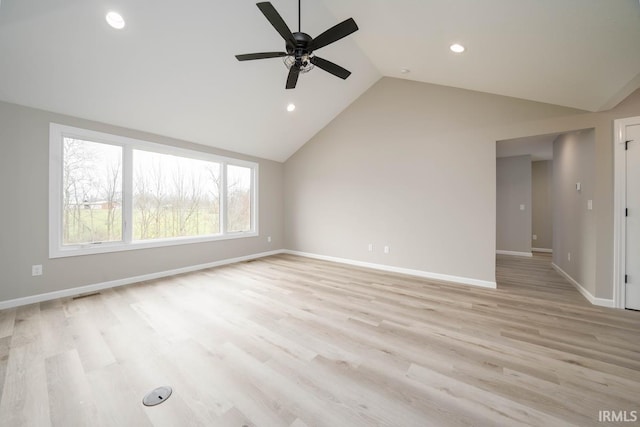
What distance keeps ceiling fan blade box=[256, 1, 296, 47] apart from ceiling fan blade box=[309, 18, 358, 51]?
20 cm

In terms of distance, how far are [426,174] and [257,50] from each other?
3.28 m

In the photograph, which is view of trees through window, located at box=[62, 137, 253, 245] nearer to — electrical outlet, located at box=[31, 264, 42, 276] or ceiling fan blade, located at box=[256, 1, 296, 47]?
electrical outlet, located at box=[31, 264, 42, 276]

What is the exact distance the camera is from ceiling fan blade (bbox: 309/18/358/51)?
75.6 inches

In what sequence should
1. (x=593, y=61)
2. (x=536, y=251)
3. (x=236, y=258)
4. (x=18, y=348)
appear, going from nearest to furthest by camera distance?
(x=18, y=348)
(x=593, y=61)
(x=236, y=258)
(x=536, y=251)

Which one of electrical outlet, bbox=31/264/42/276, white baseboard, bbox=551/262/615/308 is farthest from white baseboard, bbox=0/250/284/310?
white baseboard, bbox=551/262/615/308

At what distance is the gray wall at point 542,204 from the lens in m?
6.36

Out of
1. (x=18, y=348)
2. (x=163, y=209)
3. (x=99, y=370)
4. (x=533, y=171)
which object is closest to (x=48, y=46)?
(x=163, y=209)

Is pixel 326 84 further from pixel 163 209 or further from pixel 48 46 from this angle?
pixel 163 209

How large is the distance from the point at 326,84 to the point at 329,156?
61.7 inches

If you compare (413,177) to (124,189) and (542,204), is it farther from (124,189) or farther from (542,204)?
(542,204)

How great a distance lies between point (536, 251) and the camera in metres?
6.40

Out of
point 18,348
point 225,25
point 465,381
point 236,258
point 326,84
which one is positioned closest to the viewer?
point 465,381

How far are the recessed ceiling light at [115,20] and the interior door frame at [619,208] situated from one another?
224 inches

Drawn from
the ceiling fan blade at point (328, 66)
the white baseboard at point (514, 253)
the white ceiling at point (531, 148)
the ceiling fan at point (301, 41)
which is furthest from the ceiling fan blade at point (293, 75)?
the white baseboard at point (514, 253)
